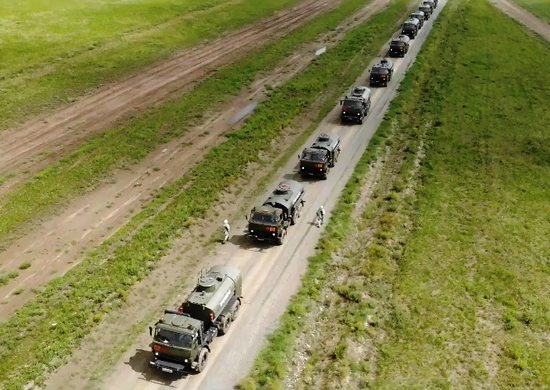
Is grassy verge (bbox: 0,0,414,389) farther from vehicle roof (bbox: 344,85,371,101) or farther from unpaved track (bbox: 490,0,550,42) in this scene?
unpaved track (bbox: 490,0,550,42)

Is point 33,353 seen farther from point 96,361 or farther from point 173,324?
point 173,324

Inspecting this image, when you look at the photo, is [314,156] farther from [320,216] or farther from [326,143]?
[320,216]

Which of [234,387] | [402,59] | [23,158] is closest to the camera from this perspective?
[234,387]

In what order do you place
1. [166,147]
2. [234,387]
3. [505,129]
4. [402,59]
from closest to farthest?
1. [234,387]
2. [166,147]
3. [505,129]
4. [402,59]

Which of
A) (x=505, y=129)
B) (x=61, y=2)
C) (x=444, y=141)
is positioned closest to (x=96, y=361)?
(x=444, y=141)

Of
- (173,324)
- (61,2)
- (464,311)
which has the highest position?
(61,2)

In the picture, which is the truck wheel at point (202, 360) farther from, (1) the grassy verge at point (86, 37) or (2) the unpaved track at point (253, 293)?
(1) the grassy verge at point (86, 37)

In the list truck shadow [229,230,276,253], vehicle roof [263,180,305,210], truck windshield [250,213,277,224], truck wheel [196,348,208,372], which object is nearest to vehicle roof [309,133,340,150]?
vehicle roof [263,180,305,210]
